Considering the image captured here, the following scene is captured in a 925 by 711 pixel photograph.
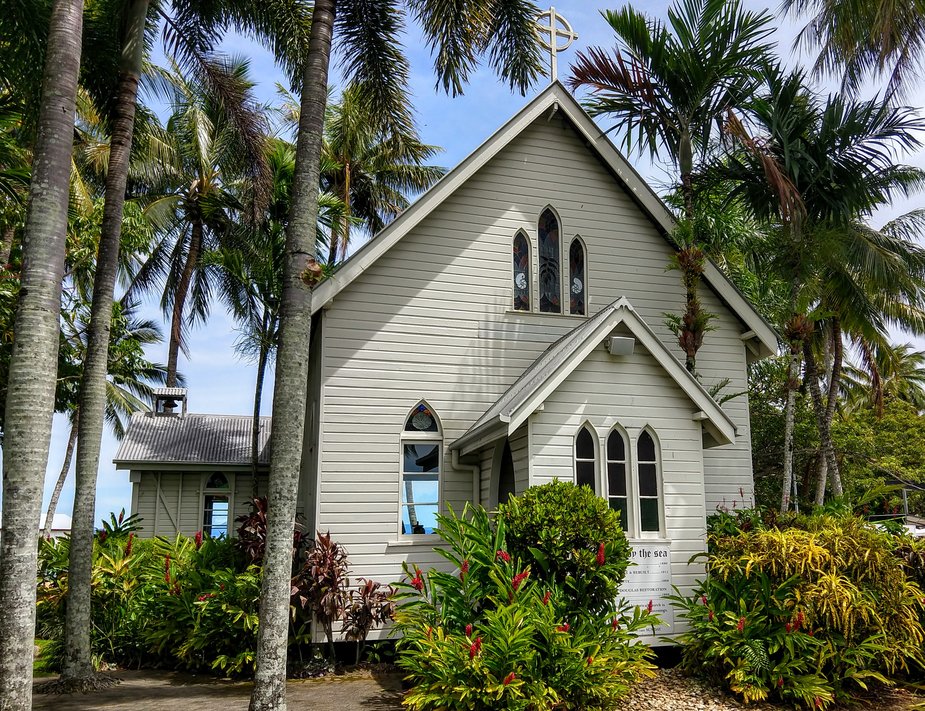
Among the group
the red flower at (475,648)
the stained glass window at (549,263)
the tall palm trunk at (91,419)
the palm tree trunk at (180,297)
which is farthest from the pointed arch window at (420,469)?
the palm tree trunk at (180,297)

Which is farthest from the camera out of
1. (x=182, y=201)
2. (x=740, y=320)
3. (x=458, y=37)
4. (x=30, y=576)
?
(x=182, y=201)

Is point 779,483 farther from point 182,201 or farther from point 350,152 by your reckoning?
point 182,201

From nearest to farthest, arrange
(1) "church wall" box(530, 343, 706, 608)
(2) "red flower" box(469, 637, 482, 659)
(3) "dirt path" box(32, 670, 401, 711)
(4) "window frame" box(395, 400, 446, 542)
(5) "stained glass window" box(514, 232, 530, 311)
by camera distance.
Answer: (2) "red flower" box(469, 637, 482, 659) → (3) "dirt path" box(32, 670, 401, 711) → (1) "church wall" box(530, 343, 706, 608) → (4) "window frame" box(395, 400, 446, 542) → (5) "stained glass window" box(514, 232, 530, 311)

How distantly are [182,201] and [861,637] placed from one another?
2924 centimetres

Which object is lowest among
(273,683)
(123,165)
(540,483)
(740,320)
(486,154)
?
(273,683)

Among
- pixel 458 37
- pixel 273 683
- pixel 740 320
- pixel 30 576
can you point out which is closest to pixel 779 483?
pixel 740 320

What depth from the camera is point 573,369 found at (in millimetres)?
11742

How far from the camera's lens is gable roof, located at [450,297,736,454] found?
11422 millimetres

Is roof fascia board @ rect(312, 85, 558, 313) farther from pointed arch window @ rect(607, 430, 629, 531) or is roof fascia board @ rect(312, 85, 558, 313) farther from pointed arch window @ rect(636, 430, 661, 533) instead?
pointed arch window @ rect(636, 430, 661, 533)

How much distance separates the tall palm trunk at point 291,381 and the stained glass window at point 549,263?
612 cm

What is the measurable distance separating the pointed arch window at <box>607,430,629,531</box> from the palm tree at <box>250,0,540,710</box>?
4962mm

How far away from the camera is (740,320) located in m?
15.4

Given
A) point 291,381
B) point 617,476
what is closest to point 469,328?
point 617,476

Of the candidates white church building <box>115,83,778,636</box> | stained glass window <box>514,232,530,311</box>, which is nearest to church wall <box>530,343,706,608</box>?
white church building <box>115,83,778,636</box>
